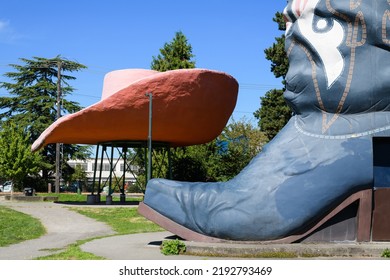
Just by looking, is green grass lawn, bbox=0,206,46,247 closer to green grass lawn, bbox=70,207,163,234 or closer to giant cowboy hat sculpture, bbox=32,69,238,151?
green grass lawn, bbox=70,207,163,234

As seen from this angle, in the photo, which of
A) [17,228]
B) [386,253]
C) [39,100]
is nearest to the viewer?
[386,253]

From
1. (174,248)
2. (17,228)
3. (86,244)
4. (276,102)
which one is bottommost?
(17,228)

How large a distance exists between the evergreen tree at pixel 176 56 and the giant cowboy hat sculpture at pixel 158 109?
10911 millimetres

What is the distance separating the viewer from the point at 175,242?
1088 centimetres

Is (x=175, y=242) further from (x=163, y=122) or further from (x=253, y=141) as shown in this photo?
(x=253, y=141)

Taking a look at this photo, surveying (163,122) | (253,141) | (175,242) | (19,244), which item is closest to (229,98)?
(163,122)

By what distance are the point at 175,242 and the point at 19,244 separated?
18.2 feet

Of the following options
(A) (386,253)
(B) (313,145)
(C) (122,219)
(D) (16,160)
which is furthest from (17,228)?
(D) (16,160)

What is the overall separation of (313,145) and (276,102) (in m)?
23.6

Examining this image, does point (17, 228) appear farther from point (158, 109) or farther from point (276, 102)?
point (276, 102)

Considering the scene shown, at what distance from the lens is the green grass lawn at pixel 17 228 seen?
1559 centimetres

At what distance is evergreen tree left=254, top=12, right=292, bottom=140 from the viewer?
33.9m

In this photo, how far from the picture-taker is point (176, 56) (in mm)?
39625
